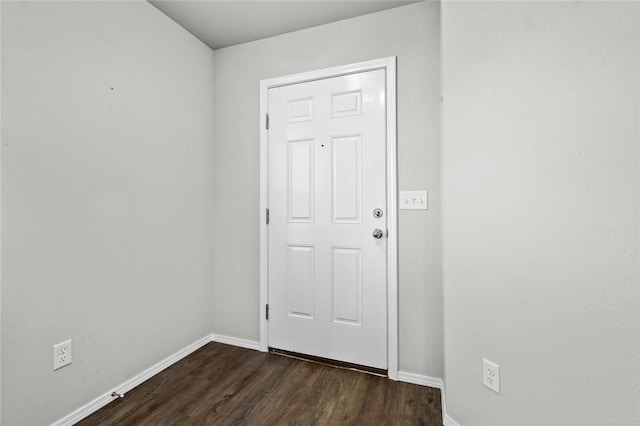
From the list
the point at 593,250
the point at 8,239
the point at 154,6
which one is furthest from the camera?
the point at 154,6

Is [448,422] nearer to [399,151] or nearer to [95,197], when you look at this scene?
[399,151]

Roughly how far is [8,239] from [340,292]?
179 centimetres

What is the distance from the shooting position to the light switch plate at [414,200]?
1.95 metres

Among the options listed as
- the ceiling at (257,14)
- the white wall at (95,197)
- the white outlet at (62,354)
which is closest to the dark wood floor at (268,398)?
the white wall at (95,197)

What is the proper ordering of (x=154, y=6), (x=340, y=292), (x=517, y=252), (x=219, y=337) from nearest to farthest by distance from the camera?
(x=517, y=252)
(x=154, y=6)
(x=340, y=292)
(x=219, y=337)

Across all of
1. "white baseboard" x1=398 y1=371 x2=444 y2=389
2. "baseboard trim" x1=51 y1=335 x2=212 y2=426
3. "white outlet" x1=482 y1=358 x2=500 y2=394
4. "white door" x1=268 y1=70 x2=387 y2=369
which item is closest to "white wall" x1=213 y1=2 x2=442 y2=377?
"white baseboard" x1=398 y1=371 x2=444 y2=389

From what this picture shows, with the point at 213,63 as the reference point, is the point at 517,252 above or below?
below

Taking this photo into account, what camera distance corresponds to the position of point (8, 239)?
51.7 inches

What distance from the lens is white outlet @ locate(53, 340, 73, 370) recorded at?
1478 mm

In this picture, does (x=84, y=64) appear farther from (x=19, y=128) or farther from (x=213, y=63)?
(x=213, y=63)

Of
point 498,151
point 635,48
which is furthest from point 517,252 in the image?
point 635,48

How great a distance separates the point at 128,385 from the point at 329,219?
1641 mm

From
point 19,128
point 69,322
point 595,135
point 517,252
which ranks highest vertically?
point 19,128

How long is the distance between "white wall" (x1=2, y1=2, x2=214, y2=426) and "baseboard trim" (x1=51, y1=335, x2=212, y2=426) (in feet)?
0.11
